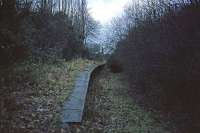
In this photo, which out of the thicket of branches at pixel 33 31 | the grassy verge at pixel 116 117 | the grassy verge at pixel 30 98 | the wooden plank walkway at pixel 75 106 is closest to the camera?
the grassy verge at pixel 30 98

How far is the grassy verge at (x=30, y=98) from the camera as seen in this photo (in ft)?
26.7

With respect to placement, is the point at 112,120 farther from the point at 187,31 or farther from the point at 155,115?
the point at 187,31

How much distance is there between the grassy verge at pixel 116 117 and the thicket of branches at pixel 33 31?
10.3ft

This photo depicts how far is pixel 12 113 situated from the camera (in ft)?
28.5

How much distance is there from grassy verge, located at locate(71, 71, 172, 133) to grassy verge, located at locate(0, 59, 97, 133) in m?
0.86

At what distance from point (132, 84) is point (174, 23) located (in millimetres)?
7064

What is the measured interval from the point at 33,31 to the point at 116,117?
802 centimetres

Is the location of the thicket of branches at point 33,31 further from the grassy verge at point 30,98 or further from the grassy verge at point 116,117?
the grassy verge at point 116,117

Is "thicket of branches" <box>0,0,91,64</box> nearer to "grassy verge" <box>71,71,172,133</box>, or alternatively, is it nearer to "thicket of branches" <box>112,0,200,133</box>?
"grassy verge" <box>71,71,172,133</box>

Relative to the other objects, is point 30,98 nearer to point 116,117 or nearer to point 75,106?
point 75,106

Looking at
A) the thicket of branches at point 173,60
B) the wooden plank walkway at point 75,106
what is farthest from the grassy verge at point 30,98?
the thicket of branches at point 173,60

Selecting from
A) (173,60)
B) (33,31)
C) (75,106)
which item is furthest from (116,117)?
(33,31)

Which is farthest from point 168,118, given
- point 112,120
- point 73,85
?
point 73,85

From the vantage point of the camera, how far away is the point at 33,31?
16906mm
